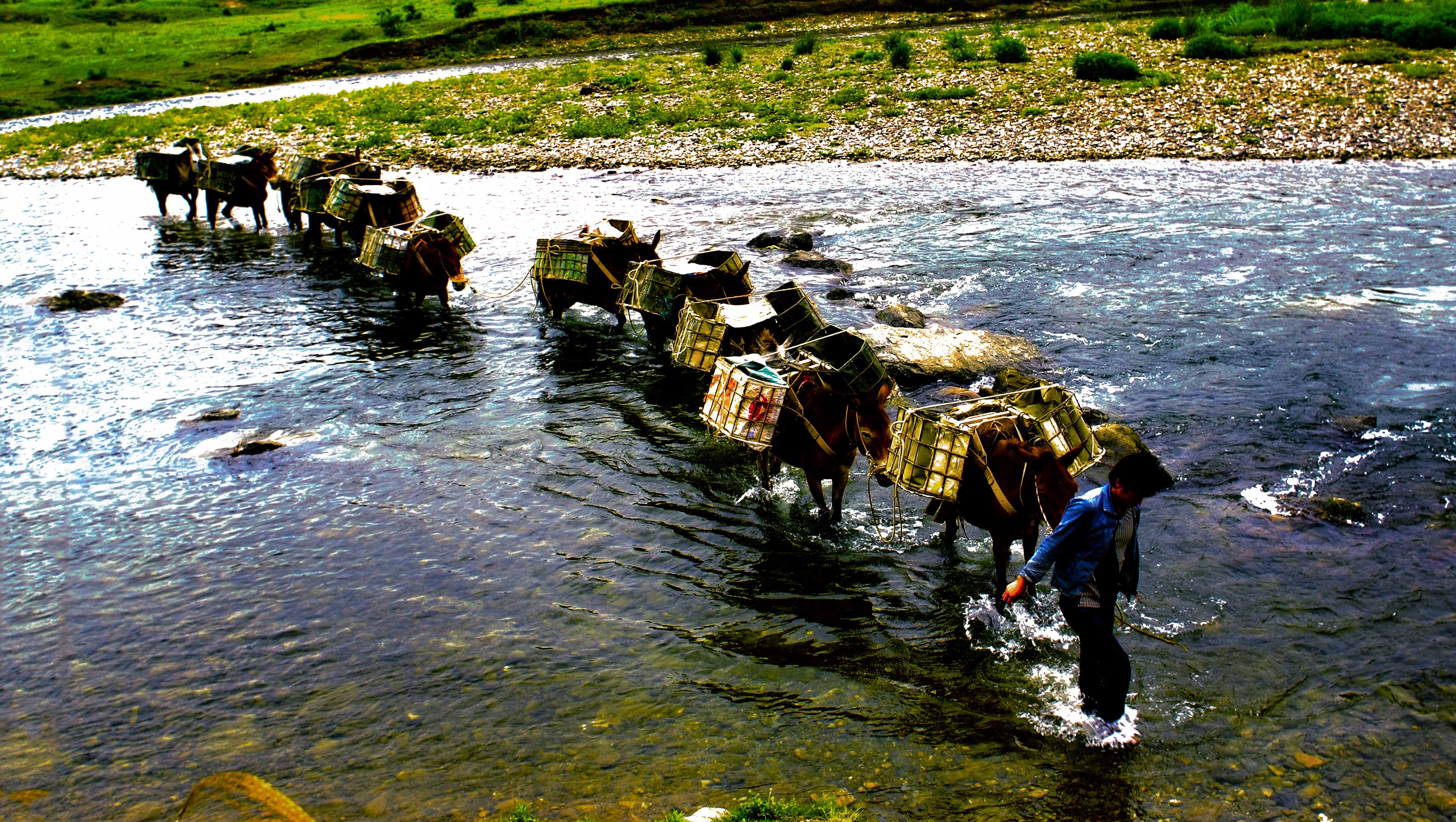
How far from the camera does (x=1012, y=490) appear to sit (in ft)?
→ 29.7

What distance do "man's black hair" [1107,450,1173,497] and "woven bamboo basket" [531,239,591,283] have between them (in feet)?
39.8

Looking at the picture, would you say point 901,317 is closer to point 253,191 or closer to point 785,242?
point 785,242

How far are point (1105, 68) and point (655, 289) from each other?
1103 inches

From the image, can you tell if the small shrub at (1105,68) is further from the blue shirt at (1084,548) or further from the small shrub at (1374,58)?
the blue shirt at (1084,548)

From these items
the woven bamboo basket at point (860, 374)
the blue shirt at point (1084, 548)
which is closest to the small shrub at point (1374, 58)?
the woven bamboo basket at point (860, 374)

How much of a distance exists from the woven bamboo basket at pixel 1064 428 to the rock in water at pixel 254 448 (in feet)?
33.9

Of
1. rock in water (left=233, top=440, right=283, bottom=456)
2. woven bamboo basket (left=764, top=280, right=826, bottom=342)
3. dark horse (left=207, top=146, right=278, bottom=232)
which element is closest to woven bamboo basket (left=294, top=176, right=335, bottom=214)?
dark horse (left=207, top=146, right=278, bottom=232)

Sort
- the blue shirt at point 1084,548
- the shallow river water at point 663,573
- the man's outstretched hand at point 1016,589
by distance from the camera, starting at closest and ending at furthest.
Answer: the blue shirt at point 1084,548, the man's outstretched hand at point 1016,589, the shallow river water at point 663,573

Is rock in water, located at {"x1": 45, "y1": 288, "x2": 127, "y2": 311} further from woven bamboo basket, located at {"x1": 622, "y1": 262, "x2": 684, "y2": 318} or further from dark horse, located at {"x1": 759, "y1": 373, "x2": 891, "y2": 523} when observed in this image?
dark horse, located at {"x1": 759, "y1": 373, "x2": 891, "y2": 523}

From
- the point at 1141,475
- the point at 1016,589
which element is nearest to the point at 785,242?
the point at 1016,589

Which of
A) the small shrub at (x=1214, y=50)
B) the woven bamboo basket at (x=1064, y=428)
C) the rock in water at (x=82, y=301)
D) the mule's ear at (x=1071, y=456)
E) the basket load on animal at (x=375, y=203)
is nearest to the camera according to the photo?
the woven bamboo basket at (x=1064, y=428)

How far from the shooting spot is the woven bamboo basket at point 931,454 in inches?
354

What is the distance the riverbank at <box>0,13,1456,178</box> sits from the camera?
29.9 m

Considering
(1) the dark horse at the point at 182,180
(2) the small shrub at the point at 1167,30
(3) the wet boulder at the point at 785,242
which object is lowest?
(3) the wet boulder at the point at 785,242
